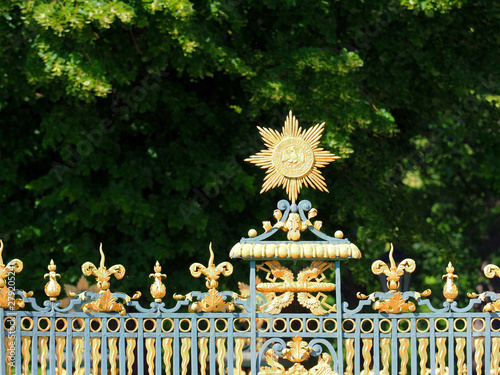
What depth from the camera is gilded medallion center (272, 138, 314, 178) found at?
6.88 metres

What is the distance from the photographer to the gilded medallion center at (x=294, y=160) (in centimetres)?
688

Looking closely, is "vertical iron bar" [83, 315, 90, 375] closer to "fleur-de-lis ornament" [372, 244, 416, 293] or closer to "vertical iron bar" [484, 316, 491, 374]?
"fleur-de-lis ornament" [372, 244, 416, 293]

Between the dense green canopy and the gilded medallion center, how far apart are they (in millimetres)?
2768

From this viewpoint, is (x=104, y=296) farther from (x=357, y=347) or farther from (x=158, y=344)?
(x=357, y=347)

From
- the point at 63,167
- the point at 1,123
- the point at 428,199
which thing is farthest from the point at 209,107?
the point at 428,199

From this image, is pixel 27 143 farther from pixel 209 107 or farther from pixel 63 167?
pixel 209 107

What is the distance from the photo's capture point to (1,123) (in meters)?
11.0

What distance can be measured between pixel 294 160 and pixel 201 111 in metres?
3.99

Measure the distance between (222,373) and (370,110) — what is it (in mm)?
4492

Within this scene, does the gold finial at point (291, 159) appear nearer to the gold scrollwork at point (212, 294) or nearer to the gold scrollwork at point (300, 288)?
the gold scrollwork at point (300, 288)

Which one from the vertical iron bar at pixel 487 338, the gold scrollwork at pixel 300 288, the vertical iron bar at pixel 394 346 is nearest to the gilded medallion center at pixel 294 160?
the gold scrollwork at pixel 300 288

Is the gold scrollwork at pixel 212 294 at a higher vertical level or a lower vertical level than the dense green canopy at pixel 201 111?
lower

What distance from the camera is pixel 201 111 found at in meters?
10.7

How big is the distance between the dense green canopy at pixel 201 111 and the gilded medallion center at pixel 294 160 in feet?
9.08
